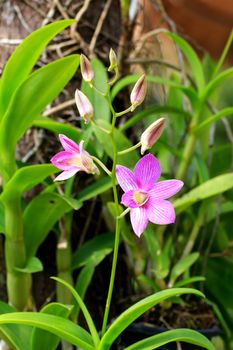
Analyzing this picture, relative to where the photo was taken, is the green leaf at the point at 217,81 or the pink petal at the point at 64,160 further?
the green leaf at the point at 217,81

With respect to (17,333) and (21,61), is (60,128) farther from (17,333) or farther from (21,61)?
(17,333)

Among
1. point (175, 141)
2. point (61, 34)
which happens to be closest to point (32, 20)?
point (61, 34)

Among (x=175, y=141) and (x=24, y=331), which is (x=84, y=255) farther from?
(x=175, y=141)

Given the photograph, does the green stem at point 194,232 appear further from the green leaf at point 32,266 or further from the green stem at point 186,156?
the green leaf at point 32,266

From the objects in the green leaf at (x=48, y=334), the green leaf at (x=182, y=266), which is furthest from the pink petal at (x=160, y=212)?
the green leaf at (x=182, y=266)

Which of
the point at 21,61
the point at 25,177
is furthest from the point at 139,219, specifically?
the point at 21,61

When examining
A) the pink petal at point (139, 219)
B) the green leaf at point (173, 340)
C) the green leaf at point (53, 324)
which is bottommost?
the green leaf at point (173, 340)
